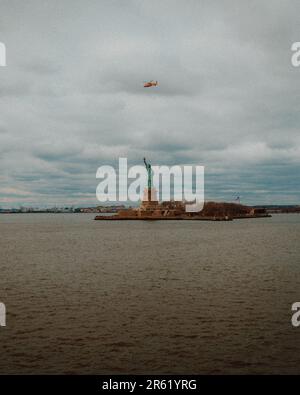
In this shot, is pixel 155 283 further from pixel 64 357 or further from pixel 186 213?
pixel 186 213

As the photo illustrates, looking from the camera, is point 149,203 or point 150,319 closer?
point 150,319

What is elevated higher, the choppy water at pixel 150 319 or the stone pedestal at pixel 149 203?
the stone pedestal at pixel 149 203

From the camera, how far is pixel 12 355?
48.1ft

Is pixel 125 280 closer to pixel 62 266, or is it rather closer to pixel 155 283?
pixel 155 283

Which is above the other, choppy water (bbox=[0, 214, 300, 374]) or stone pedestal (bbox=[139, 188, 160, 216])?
stone pedestal (bbox=[139, 188, 160, 216])

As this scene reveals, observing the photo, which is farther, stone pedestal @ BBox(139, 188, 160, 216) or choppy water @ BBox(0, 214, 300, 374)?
stone pedestal @ BBox(139, 188, 160, 216)

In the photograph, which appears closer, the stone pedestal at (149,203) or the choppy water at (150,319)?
the choppy water at (150,319)

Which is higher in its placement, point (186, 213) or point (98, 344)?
point (186, 213)

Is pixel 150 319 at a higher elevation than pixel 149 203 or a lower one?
lower

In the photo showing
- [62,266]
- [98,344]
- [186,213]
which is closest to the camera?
[98,344]

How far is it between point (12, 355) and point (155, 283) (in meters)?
13.7

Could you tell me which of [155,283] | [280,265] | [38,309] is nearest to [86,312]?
[38,309]
